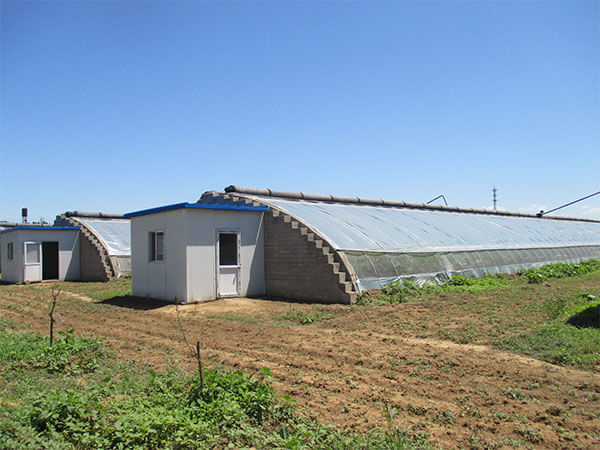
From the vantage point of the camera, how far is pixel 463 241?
71.1 ft

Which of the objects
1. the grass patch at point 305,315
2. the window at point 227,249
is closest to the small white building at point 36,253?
the window at point 227,249

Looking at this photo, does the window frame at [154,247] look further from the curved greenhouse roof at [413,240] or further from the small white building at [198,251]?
the curved greenhouse roof at [413,240]

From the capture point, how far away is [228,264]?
1658 cm

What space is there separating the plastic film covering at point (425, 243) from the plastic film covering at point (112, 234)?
10397 millimetres

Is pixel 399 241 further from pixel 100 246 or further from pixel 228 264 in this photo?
pixel 100 246

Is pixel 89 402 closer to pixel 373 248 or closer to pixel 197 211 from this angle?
pixel 197 211

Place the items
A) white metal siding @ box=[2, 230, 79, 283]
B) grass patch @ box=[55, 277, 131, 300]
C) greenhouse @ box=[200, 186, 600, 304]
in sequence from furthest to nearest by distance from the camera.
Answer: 1. white metal siding @ box=[2, 230, 79, 283]
2. grass patch @ box=[55, 277, 131, 300]
3. greenhouse @ box=[200, 186, 600, 304]

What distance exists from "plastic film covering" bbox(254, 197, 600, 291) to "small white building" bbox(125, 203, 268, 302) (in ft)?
6.29

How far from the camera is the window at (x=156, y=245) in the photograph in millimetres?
16312

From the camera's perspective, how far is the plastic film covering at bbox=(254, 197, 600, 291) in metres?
15.8

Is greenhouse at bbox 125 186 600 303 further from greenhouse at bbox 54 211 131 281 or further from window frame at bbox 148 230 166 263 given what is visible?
greenhouse at bbox 54 211 131 281

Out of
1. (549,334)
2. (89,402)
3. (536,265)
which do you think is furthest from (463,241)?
(89,402)

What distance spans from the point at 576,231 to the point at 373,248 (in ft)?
87.9

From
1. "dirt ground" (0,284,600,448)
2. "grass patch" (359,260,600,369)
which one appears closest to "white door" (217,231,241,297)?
"dirt ground" (0,284,600,448)
